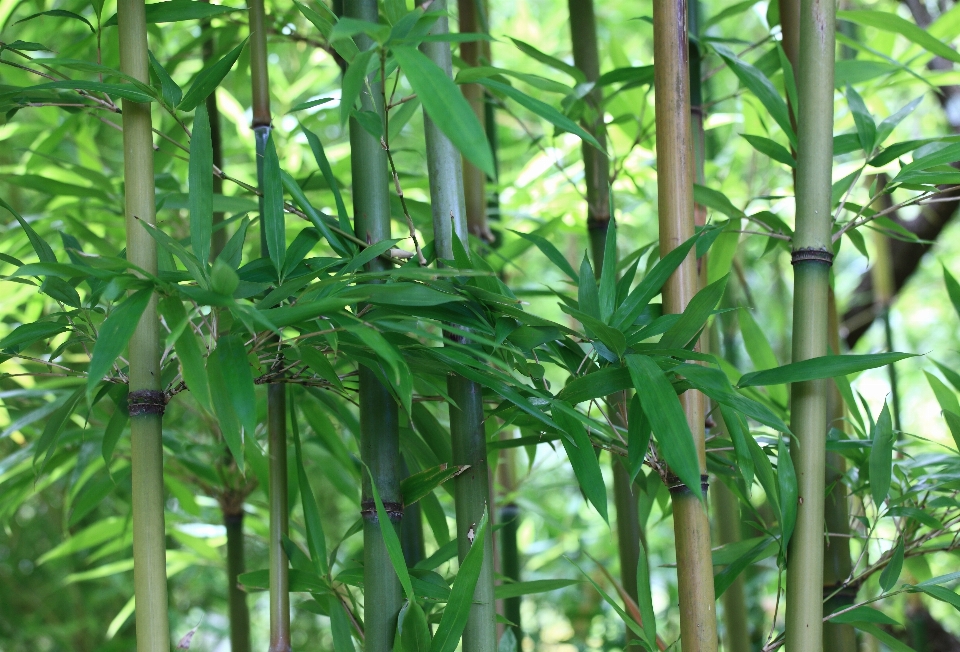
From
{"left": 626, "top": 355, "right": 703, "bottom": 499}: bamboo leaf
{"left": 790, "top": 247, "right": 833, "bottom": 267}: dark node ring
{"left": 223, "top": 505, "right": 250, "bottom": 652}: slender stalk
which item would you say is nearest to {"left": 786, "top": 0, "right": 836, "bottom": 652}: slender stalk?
{"left": 790, "top": 247, "right": 833, "bottom": 267}: dark node ring

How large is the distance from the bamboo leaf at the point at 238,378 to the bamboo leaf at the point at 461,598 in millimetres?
151

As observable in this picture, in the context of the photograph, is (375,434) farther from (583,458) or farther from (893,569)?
(893,569)

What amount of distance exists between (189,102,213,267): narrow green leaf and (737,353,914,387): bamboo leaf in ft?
1.13

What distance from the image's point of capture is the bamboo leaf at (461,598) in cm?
49

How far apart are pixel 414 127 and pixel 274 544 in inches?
41.6

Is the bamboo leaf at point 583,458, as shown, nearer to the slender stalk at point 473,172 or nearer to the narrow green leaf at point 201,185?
the narrow green leaf at point 201,185

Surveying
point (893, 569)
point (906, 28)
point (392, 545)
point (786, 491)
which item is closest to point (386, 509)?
point (392, 545)

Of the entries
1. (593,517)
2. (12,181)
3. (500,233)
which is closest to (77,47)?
(12,181)

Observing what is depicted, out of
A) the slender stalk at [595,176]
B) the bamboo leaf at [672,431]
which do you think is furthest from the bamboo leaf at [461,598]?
the slender stalk at [595,176]

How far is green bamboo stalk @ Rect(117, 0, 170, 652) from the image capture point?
0.48 m

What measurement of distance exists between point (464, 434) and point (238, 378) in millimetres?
167

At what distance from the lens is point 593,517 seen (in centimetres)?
205

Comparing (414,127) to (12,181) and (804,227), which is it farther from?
(804,227)

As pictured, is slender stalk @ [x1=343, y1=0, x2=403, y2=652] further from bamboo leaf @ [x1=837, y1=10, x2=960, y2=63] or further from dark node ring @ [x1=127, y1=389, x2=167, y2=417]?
bamboo leaf @ [x1=837, y1=10, x2=960, y2=63]
